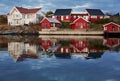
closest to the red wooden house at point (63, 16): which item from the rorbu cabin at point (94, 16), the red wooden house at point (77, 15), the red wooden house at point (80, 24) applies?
the red wooden house at point (77, 15)

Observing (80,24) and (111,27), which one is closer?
(111,27)

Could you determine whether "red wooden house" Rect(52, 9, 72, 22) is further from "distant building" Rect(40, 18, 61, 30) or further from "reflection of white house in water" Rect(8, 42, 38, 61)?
"reflection of white house in water" Rect(8, 42, 38, 61)

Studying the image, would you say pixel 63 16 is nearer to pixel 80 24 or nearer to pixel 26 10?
pixel 80 24

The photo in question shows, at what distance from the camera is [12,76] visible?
1422 cm

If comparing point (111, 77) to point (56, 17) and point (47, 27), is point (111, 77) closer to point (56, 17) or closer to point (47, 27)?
point (47, 27)

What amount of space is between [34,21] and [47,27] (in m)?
Result: 12.3

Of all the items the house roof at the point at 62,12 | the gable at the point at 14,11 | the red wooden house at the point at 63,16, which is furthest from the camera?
the gable at the point at 14,11

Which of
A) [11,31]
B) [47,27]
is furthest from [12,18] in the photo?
[47,27]

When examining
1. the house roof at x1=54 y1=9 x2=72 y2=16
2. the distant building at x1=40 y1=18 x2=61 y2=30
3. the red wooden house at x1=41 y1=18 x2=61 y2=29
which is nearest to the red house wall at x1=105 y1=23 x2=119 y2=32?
the distant building at x1=40 y1=18 x2=61 y2=30

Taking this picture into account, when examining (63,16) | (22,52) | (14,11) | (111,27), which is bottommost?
(22,52)

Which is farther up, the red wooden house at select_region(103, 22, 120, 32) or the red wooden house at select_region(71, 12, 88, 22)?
the red wooden house at select_region(71, 12, 88, 22)

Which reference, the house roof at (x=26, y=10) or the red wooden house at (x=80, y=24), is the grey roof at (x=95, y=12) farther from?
the house roof at (x=26, y=10)

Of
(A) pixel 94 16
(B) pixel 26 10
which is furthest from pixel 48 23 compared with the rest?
(B) pixel 26 10

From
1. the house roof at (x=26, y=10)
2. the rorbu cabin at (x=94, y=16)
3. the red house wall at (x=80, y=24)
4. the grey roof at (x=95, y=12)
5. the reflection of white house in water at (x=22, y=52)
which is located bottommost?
the reflection of white house in water at (x=22, y=52)
